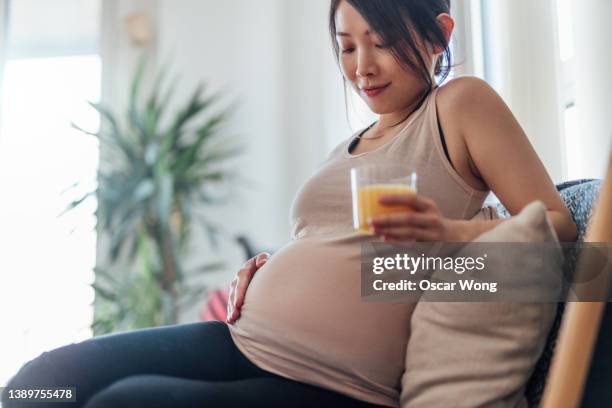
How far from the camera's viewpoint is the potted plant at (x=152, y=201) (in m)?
2.85

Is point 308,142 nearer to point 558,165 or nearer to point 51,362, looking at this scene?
point 558,165

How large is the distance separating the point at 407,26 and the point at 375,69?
3.5 inches

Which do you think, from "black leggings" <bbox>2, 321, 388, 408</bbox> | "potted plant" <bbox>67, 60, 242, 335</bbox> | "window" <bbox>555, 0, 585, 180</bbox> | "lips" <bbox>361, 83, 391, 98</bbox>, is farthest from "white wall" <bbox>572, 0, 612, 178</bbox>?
"potted plant" <bbox>67, 60, 242, 335</bbox>

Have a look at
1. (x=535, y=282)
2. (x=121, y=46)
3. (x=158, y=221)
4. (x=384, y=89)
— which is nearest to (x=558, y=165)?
(x=384, y=89)

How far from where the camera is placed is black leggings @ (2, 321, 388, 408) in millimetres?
859

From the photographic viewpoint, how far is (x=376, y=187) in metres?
0.77

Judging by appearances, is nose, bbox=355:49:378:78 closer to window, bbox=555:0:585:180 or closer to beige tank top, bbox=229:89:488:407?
beige tank top, bbox=229:89:488:407

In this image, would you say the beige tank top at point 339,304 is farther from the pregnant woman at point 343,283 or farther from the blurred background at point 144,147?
the blurred background at point 144,147

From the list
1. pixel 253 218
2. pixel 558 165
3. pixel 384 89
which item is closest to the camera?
pixel 384 89

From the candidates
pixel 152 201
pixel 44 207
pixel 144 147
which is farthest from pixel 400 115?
pixel 44 207

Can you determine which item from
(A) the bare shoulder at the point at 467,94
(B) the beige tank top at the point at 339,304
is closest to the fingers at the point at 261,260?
(B) the beige tank top at the point at 339,304

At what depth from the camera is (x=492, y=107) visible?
0.98 metres

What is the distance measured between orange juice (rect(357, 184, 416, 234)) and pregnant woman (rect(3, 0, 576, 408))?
1.0 inches

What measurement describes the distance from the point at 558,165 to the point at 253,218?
1.75 metres
